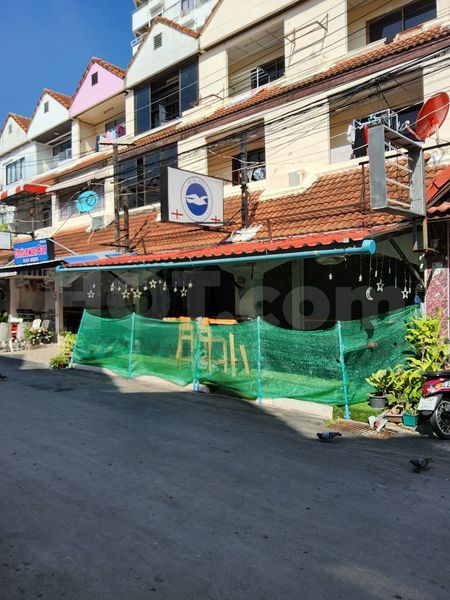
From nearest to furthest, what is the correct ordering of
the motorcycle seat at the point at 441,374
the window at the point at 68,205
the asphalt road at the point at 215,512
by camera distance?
1. the asphalt road at the point at 215,512
2. the motorcycle seat at the point at 441,374
3. the window at the point at 68,205

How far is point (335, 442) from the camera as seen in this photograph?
6617 mm

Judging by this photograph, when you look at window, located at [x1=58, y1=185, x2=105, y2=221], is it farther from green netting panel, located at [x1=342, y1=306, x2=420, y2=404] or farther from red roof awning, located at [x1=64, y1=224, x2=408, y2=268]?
green netting panel, located at [x1=342, y1=306, x2=420, y2=404]

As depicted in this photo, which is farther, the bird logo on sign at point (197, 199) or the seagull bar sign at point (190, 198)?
the bird logo on sign at point (197, 199)

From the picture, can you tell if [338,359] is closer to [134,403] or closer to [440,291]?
[440,291]

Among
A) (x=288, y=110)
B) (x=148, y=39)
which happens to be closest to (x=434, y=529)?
(x=288, y=110)

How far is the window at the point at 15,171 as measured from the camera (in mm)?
26750

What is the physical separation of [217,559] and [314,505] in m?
1.37

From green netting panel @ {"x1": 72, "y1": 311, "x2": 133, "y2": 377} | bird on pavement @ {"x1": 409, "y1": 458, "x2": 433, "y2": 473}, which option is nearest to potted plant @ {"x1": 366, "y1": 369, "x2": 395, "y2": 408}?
bird on pavement @ {"x1": 409, "y1": 458, "x2": 433, "y2": 473}

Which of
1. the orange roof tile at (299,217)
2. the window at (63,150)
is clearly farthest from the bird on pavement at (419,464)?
the window at (63,150)

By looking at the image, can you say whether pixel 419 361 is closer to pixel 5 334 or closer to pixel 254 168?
pixel 254 168

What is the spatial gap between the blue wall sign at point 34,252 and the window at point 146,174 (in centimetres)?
302

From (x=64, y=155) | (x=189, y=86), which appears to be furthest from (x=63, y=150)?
(x=189, y=86)

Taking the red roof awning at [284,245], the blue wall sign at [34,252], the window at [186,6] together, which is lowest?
the red roof awning at [284,245]

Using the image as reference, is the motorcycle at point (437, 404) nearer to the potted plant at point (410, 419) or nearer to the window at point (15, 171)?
the potted plant at point (410, 419)
